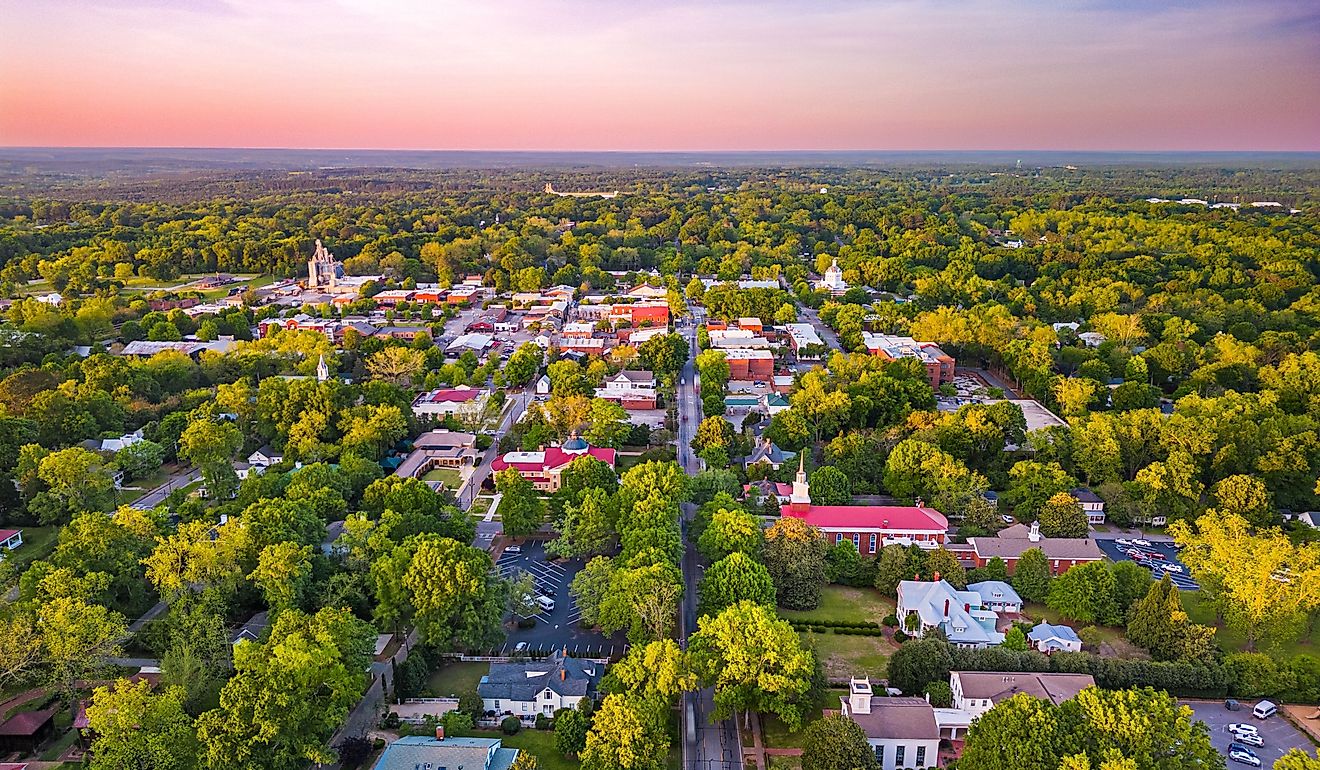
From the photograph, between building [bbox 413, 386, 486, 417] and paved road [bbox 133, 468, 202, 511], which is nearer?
paved road [bbox 133, 468, 202, 511]

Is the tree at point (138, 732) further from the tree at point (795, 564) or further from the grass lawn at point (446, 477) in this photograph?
the grass lawn at point (446, 477)

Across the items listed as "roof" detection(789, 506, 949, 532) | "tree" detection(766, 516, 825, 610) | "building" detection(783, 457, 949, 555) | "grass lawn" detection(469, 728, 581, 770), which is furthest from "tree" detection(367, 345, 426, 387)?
"grass lawn" detection(469, 728, 581, 770)

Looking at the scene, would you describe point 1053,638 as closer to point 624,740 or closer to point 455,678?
point 624,740

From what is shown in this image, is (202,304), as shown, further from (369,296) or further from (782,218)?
(782,218)

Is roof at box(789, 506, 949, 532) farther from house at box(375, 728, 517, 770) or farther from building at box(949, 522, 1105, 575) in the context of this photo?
house at box(375, 728, 517, 770)

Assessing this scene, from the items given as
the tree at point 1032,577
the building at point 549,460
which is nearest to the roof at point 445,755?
the building at point 549,460

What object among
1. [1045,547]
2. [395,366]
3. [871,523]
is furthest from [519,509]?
[395,366]

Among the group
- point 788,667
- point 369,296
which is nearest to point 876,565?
point 788,667
